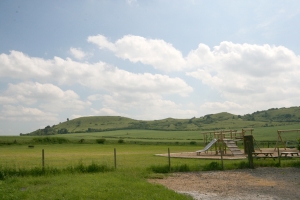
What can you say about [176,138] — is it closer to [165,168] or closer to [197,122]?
[197,122]

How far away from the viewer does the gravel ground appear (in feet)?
35.7

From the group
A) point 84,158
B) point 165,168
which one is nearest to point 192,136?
point 84,158

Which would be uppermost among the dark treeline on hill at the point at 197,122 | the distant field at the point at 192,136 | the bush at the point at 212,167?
the dark treeline on hill at the point at 197,122

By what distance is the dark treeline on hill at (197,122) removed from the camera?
4316 inches

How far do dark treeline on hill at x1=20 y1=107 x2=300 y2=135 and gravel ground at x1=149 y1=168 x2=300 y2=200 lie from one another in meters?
87.3

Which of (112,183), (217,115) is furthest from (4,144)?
(217,115)

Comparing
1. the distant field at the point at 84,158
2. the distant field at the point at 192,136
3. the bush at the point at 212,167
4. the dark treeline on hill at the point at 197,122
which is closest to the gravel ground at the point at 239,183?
the bush at the point at 212,167

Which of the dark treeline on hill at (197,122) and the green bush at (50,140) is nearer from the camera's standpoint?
the green bush at (50,140)

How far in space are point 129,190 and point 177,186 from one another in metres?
2.73

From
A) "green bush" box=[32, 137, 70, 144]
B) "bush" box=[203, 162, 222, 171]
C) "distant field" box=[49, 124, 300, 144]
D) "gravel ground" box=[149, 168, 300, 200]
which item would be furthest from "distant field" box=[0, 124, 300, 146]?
"gravel ground" box=[149, 168, 300, 200]

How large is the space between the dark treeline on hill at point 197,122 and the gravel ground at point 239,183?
87.3 m

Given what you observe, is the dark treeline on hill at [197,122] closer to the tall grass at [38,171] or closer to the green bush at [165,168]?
the green bush at [165,168]

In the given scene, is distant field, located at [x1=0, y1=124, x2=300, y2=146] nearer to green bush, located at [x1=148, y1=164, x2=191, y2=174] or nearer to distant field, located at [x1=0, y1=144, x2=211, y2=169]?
distant field, located at [x1=0, y1=144, x2=211, y2=169]

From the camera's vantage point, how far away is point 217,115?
151750 mm
